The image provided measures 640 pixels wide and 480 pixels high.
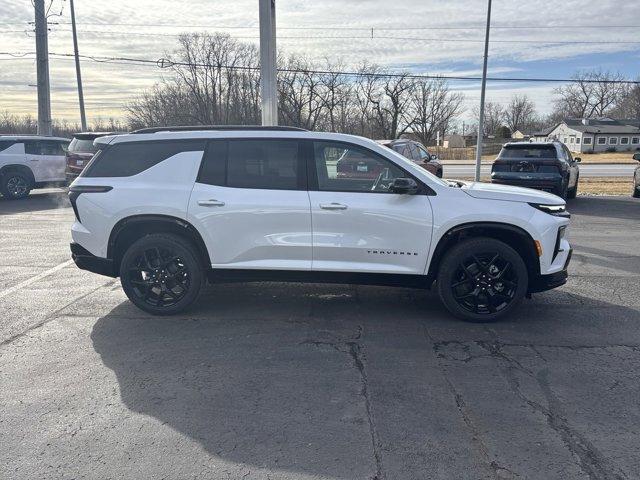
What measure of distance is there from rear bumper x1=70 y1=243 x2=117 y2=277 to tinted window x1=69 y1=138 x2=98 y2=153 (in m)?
10.7

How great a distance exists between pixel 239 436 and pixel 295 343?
147cm

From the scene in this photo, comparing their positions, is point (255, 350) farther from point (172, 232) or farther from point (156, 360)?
point (172, 232)

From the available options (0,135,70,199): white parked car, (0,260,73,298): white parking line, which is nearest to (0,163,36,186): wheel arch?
(0,135,70,199): white parked car

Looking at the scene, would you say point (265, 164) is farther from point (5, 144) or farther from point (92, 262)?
point (5, 144)

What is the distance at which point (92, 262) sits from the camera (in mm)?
5285

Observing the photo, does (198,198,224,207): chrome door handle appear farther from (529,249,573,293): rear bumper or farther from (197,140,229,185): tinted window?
(529,249,573,293): rear bumper

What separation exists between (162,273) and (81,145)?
11.6m

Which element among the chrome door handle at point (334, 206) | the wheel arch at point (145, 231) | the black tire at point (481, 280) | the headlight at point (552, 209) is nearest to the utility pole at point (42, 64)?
the wheel arch at point (145, 231)

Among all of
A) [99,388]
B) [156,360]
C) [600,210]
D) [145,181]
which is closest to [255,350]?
[156,360]

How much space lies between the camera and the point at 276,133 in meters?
5.20

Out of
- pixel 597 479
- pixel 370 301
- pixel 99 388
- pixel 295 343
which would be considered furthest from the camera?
pixel 370 301

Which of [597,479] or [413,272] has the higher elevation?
[413,272]

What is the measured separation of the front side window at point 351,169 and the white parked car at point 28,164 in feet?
43.1

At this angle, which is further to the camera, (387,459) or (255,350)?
(255,350)
